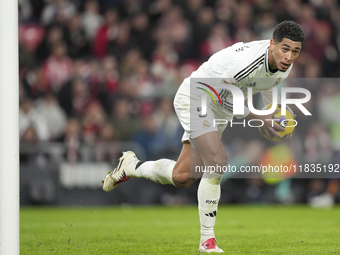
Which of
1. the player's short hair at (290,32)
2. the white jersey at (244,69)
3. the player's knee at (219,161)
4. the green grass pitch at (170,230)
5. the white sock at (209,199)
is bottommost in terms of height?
the green grass pitch at (170,230)

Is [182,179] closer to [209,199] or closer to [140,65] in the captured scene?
[209,199]

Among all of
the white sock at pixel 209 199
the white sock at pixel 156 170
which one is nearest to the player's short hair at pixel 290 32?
the white sock at pixel 209 199

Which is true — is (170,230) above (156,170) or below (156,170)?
below

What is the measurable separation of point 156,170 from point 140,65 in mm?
7348

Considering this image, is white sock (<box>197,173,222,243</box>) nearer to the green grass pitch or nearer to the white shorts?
the green grass pitch

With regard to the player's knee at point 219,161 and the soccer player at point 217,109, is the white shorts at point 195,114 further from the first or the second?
the player's knee at point 219,161

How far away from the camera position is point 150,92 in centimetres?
1270

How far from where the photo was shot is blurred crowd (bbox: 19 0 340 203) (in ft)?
38.4

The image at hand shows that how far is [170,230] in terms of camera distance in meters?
7.48

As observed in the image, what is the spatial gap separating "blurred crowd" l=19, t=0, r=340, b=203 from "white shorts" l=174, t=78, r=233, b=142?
531 cm

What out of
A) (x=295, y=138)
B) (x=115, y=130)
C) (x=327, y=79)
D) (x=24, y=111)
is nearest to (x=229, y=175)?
(x=295, y=138)
